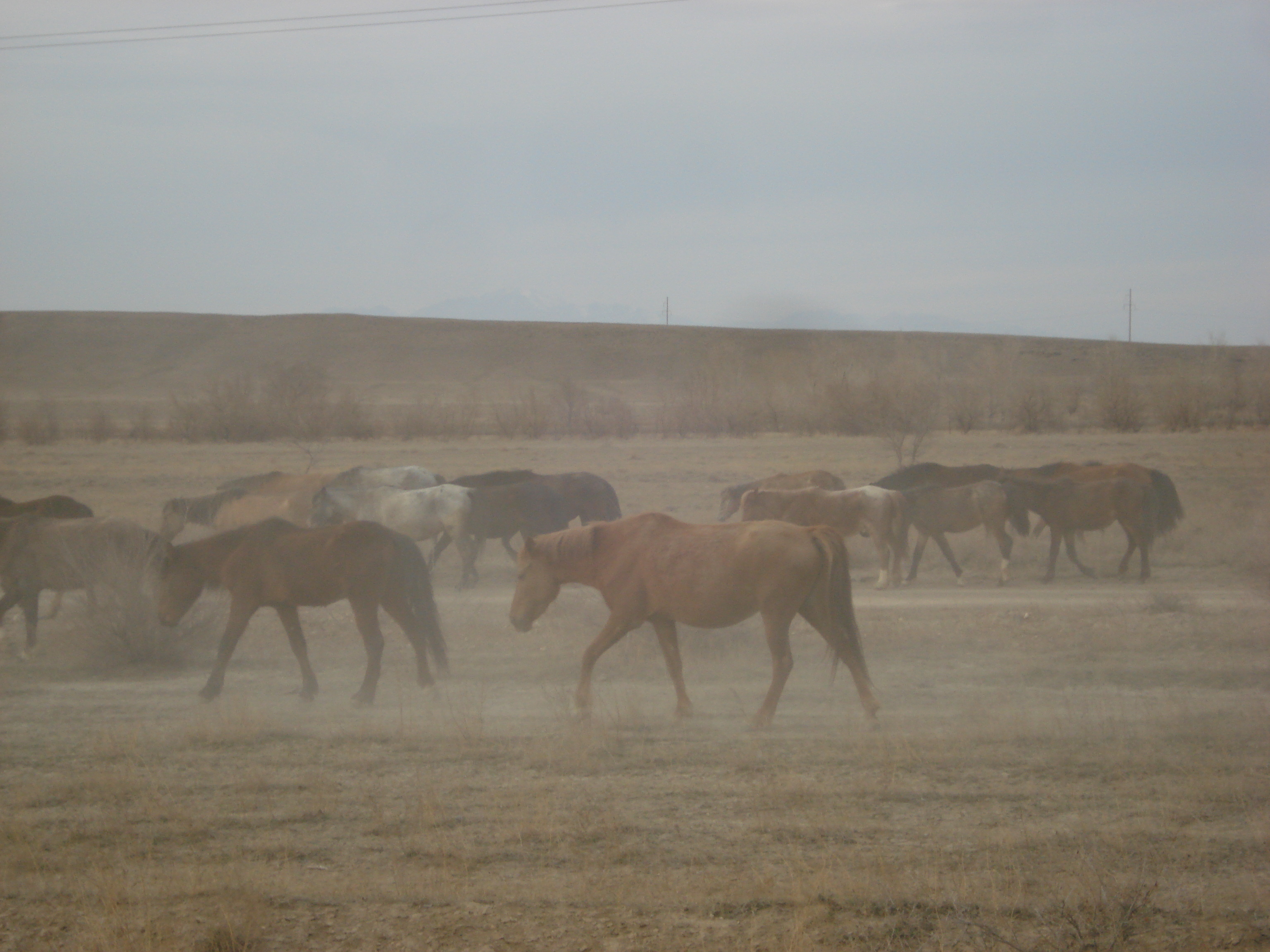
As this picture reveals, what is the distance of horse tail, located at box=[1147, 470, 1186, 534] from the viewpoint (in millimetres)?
15594

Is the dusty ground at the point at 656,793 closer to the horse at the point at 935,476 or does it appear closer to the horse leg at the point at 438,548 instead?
the horse leg at the point at 438,548

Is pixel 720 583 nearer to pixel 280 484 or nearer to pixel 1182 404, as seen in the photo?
pixel 280 484

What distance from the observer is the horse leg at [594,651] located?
7770 millimetres

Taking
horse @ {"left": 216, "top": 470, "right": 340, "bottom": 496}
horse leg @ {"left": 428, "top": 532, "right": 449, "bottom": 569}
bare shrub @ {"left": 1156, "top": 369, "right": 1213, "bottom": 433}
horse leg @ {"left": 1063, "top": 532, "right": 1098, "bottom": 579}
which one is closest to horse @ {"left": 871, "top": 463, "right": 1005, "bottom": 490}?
horse leg @ {"left": 1063, "top": 532, "right": 1098, "bottom": 579}

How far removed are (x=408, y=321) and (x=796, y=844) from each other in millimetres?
106967

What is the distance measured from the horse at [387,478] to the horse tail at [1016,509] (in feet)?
28.6

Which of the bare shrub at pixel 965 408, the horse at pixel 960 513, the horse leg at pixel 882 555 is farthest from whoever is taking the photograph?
the bare shrub at pixel 965 408

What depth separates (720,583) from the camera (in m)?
7.75

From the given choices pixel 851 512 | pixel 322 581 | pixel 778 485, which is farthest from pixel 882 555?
pixel 322 581

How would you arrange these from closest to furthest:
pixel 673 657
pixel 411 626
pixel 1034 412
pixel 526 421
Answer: pixel 673 657
pixel 411 626
pixel 526 421
pixel 1034 412

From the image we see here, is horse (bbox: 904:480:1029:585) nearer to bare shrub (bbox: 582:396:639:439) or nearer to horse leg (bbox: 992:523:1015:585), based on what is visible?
horse leg (bbox: 992:523:1015:585)

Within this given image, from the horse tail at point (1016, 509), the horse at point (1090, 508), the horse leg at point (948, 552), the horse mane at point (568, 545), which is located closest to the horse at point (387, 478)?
the horse leg at point (948, 552)

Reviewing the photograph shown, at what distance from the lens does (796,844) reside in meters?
5.29

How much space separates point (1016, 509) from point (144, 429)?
133 feet
